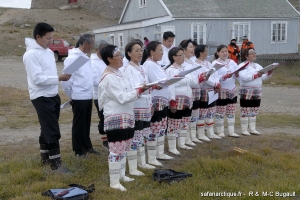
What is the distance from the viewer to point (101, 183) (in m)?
5.26

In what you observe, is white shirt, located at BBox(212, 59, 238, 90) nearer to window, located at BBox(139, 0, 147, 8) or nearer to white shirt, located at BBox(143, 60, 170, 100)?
white shirt, located at BBox(143, 60, 170, 100)

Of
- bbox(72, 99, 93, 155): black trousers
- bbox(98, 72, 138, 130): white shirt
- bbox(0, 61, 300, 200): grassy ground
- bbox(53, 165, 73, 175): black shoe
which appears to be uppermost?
bbox(98, 72, 138, 130): white shirt

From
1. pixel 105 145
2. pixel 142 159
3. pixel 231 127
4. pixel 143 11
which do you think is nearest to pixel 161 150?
pixel 142 159

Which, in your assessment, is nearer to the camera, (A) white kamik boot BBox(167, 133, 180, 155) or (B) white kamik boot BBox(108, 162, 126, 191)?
(B) white kamik boot BBox(108, 162, 126, 191)

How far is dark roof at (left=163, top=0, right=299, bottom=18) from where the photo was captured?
25203 millimetres

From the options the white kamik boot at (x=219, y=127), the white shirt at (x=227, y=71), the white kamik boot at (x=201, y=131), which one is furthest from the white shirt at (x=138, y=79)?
the white kamik boot at (x=219, y=127)

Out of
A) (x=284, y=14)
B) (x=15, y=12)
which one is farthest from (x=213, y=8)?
(x=15, y=12)

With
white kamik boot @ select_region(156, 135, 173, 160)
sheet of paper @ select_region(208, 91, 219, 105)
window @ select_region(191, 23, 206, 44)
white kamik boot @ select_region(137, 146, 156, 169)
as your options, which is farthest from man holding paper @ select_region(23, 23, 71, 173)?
window @ select_region(191, 23, 206, 44)

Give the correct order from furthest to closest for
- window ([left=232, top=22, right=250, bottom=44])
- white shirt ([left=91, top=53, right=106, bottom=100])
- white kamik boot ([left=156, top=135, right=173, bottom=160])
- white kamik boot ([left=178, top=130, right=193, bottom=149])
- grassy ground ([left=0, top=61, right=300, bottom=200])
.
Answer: window ([left=232, top=22, right=250, bottom=44]), white kamik boot ([left=178, top=130, right=193, bottom=149]), white shirt ([left=91, top=53, right=106, bottom=100]), white kamik boot ([left=156, top=135, right=173, bottom=160]), grassy ground ([left=0, top=61, right=300, bottom=200])

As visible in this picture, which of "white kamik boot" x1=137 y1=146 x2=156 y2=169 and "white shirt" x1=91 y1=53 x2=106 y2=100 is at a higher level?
"white shirt" x1=91 y1=53 x2=106 y2=100

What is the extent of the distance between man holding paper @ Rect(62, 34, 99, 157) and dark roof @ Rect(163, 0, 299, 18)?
1867 centimetres

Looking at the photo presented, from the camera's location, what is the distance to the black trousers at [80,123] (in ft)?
20.4

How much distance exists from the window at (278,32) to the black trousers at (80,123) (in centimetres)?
2335

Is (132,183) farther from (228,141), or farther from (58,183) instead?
(228,141)
